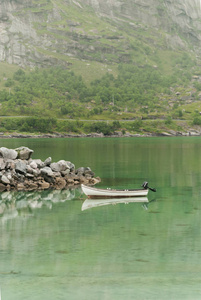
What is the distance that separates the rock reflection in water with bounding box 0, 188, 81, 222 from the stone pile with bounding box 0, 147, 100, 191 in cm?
285

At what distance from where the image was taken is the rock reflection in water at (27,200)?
116 ft

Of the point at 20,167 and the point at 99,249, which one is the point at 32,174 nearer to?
the point at 20,167

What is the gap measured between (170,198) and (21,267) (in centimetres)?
2294

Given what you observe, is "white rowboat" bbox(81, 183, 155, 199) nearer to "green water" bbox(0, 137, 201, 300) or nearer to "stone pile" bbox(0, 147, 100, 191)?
"green water" bbox(0, 137, 201, 300)

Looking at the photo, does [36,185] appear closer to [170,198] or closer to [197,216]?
[170,198]

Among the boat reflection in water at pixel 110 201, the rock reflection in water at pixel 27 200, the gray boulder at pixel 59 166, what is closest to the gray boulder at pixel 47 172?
the gray boulder at pixel 59 166

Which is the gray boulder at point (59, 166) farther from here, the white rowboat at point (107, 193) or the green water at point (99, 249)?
the white rowboat at point (107, 193)

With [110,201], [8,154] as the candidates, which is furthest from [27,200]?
[8,154]

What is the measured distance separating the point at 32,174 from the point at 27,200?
354 inches

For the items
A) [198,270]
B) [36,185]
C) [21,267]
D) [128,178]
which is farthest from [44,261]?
[128,178]

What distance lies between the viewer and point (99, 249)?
24234 mm

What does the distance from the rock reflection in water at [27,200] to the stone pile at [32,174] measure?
285 cm

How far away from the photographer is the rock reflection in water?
35.4 meters

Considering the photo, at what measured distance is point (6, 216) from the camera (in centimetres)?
3409
